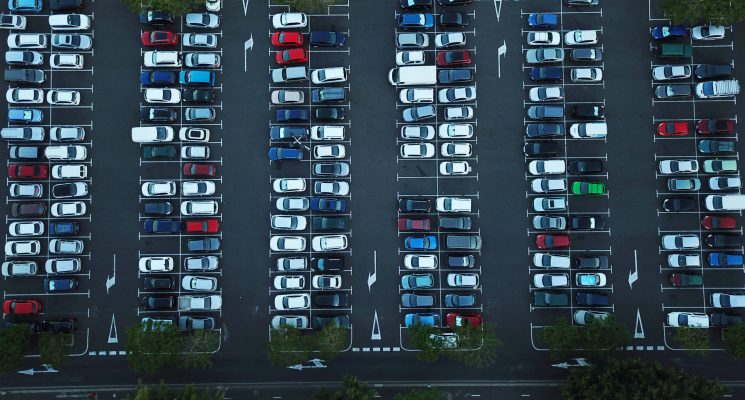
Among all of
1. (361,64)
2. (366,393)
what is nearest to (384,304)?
(366,393)

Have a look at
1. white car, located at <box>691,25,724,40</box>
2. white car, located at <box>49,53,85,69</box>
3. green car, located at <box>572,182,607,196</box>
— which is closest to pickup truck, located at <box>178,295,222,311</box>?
white car, located at <box>49,53,85,69</box>

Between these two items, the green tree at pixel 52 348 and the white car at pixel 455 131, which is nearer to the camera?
the green tree at pixel 52 348

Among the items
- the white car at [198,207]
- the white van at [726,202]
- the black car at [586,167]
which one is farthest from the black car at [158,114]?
the white van at [726,202]

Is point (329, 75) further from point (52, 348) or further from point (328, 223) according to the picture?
point (52, 348)

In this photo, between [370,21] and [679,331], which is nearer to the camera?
[679,331]

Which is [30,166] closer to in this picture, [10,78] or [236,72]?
[10,78]

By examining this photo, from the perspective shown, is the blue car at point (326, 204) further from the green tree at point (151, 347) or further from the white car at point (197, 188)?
the green tree at point (151, 347)
